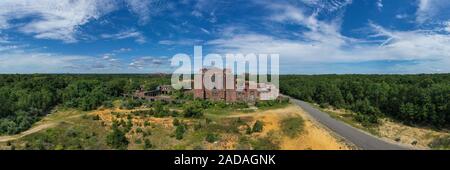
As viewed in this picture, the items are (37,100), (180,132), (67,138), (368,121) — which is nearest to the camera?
(67,138)

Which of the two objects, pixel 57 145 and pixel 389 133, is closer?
pixel 57 145

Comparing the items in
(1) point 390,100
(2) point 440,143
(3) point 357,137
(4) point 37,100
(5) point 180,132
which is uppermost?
(1) point 390,100

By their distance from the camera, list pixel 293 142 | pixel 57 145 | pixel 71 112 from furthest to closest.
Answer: pixel 71 112 < pixel 293 142 < pixel 57 145

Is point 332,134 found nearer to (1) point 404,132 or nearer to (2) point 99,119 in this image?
(1) point 404,132

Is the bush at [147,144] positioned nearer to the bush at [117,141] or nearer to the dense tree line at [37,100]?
the bush at [117,141]

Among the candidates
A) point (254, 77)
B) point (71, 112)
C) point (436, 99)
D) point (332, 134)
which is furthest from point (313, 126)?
point (254, 77)

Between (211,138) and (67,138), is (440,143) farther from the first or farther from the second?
(67,138)

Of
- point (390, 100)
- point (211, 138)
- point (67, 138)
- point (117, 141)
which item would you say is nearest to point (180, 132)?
point (211, 138)
